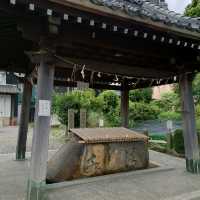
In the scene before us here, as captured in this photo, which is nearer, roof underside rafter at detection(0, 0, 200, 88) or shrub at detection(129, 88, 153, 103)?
roof underside rafter at detection(0, 0, 200, 88)

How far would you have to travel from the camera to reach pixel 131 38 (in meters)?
5.78

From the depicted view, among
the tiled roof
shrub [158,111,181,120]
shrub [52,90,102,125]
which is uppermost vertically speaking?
the tiled roof

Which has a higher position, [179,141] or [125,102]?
[125,102]

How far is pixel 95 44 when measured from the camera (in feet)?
18.0

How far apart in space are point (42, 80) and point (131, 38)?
2.13 m

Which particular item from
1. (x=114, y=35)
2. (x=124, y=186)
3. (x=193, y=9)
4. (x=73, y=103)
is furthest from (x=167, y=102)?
(x=114, y=35)

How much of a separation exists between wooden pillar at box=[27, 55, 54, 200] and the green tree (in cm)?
1249

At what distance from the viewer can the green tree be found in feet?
49.6

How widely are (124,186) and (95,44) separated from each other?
2.99 m

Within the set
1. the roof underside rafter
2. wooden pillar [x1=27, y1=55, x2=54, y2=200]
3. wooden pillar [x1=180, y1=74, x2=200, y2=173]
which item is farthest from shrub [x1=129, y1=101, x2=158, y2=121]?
wooden pillar [x1=27, y1=55, x2=54, y2=200]

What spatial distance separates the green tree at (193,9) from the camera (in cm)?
1511

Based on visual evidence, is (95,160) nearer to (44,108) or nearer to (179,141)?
(44,108)

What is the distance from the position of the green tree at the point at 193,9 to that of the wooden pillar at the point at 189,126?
953cm

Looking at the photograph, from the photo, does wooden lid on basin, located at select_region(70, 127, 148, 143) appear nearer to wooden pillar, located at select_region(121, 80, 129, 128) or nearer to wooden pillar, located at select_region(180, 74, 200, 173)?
wooden pillar, located at select_region(180, 74, 200, 173)
